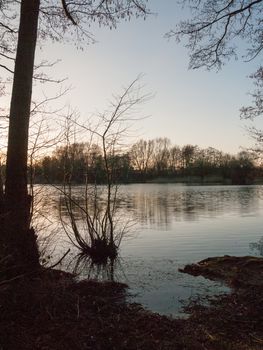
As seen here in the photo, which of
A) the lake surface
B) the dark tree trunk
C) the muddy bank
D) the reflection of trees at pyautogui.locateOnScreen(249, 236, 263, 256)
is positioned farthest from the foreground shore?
the reflection of trees at pyautogui.locateOnScreen(249, 236, 263, 256)

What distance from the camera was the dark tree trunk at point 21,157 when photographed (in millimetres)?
6957

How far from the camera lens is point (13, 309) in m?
5.46

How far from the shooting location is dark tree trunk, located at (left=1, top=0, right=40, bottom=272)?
6957 mm

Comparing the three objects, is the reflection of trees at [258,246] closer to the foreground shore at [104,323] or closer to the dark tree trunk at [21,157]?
the foreground shore at [104,323]

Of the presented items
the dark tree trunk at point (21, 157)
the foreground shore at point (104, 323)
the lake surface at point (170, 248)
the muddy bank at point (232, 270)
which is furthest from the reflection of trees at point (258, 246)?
the dark tree trunk at point (21, 157)

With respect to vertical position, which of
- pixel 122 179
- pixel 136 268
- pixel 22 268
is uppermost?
pixel 122 179

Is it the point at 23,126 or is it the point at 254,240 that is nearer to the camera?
the point at 23,126

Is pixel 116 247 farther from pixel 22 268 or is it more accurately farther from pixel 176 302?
pixel 22 268

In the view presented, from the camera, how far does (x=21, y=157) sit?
23.1 feet

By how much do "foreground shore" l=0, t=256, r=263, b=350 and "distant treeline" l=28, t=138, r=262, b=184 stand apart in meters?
4.90

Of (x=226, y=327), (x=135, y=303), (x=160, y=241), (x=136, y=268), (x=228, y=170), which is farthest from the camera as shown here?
(x=228, y=170)

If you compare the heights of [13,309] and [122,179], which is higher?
[122,179]

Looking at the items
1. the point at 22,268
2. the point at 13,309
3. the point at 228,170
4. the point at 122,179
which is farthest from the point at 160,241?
the point at 228,170

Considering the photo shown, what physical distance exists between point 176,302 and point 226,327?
2438mm
